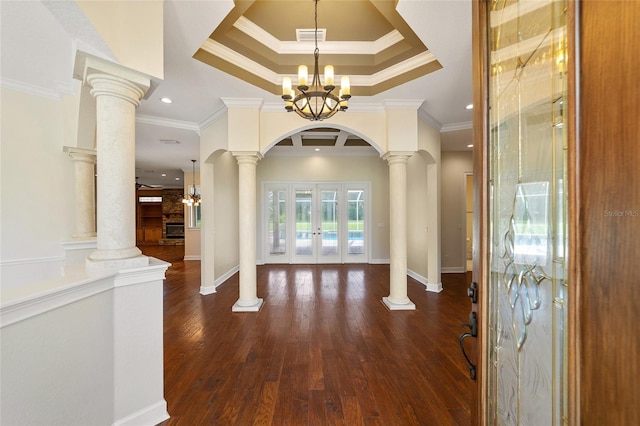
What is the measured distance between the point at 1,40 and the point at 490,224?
→ 161 inches

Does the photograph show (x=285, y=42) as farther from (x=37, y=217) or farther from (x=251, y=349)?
(x=37, y=217)

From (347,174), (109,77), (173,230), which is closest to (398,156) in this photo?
(347,174)

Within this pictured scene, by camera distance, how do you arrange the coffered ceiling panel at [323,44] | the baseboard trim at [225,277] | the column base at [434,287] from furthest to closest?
the baseboard trim at [225,277], the column base at [434,287], the coffered ceiling panel at [323,44]

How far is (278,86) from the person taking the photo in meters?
3.27

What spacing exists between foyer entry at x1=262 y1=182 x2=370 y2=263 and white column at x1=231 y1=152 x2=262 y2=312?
3.08m

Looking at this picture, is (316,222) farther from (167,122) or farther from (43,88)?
(43,88)

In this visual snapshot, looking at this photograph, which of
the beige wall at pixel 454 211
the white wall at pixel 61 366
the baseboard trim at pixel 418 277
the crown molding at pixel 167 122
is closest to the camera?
the white wall at pixel 61 366

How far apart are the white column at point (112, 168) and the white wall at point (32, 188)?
8.07 feet

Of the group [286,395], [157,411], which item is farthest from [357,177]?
[157,411]

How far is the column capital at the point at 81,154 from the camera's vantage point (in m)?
3.16

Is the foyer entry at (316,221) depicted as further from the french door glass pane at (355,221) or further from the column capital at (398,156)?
the column capital at (398,156)

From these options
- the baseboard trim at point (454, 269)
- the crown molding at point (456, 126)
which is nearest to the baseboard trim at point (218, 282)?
the baseboard trim at point (454, 269)

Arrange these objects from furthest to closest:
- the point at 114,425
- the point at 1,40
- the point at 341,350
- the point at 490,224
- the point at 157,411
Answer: the point at 341,350
the point at 1,40
the point at 157,411
the point at 114,425
the point at 490,224

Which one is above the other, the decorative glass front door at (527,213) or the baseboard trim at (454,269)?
the decorative glass front door at (527,213)
